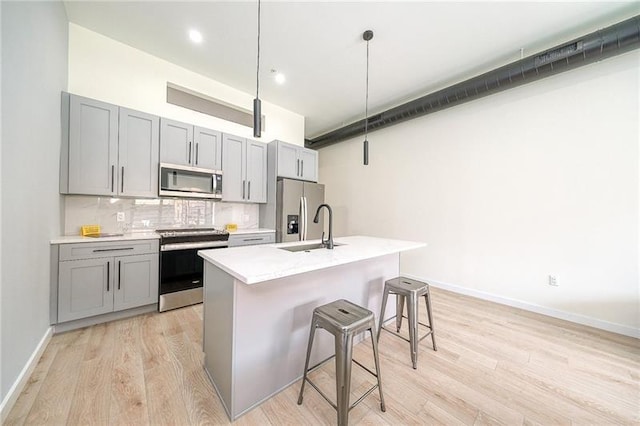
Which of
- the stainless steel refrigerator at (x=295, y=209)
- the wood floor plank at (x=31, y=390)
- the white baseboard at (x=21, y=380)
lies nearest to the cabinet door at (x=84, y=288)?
the white baseboard at (x=21, y=380)

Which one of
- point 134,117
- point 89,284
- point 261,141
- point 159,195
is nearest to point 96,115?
point 134,117

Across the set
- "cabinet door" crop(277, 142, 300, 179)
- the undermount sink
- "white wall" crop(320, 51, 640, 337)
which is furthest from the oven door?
"white wall" crop(320, 51, 640, 337)

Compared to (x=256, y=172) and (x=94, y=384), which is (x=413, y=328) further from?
(x=256, y=172)

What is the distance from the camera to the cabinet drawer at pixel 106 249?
225 centimetres

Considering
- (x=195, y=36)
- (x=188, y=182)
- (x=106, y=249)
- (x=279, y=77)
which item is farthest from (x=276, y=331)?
(x=279, y=77)

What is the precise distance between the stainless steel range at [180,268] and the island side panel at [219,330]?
1.36 m

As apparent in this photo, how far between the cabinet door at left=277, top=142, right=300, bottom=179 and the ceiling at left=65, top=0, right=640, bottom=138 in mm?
1028

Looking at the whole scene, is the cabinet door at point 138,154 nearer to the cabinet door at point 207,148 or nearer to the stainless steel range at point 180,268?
the cabinet door at point 207,148

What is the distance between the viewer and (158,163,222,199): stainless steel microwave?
3.03 m

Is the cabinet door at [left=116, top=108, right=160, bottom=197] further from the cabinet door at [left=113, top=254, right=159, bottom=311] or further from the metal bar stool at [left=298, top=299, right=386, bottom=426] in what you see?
the metal bar stool at [left=298, top=299, right=386, bottom=426]

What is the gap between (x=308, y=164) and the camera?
4484mm

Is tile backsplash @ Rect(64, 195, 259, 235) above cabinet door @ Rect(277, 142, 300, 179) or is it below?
below

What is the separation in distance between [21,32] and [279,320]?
2.63 meters

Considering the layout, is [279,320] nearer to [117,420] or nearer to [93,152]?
[117,420]
